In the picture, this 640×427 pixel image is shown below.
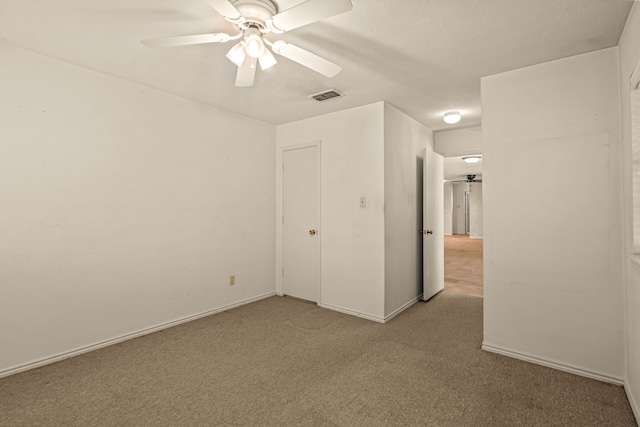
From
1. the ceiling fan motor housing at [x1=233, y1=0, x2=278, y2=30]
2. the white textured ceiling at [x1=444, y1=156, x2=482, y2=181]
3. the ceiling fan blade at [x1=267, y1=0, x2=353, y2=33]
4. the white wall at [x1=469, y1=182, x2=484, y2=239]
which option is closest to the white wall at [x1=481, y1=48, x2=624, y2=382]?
the ceiling fan blade at [x1=267, y1=0, x2=353, y2=33]

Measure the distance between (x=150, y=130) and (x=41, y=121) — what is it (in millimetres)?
845

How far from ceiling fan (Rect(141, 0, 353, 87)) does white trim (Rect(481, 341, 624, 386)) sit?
2.62 metres

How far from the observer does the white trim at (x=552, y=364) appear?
231cm

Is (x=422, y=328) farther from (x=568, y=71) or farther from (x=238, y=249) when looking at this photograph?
(x=568, y=71)

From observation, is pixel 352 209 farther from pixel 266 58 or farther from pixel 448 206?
pixel 448 206

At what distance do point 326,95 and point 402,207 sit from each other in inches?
63.2

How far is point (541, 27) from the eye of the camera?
2104mm

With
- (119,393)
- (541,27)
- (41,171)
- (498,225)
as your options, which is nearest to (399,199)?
(498,225)

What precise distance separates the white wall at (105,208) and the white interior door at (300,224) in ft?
2.04

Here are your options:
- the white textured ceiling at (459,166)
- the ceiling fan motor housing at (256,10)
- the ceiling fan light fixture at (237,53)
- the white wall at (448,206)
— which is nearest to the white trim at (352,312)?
the ceiling fan light fixture at (237,53)

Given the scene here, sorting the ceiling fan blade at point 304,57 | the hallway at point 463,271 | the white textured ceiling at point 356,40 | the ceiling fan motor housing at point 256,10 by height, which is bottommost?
the hallway at point 463,271

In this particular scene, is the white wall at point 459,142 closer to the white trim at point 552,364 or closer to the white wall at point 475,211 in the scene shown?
the white trim at point 552,364

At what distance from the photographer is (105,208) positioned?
2885 millimetres

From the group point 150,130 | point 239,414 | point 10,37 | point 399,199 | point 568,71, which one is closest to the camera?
point 239,414
